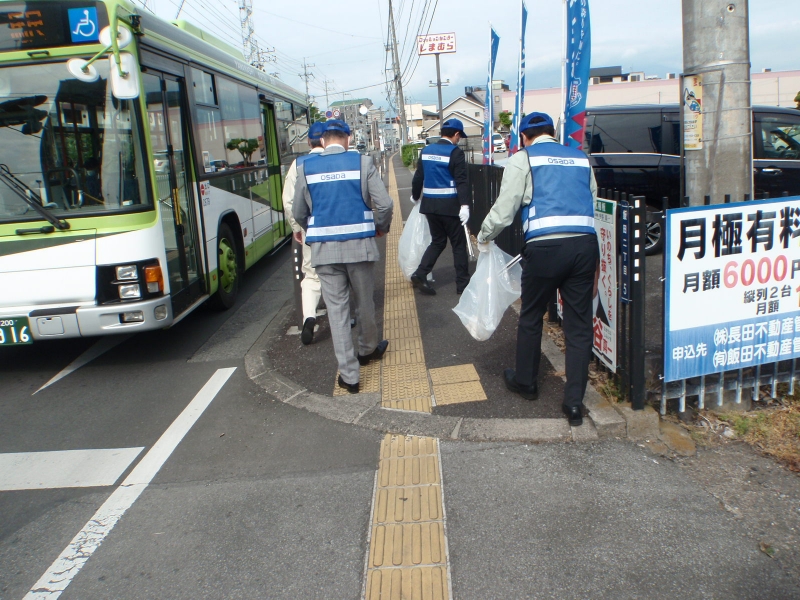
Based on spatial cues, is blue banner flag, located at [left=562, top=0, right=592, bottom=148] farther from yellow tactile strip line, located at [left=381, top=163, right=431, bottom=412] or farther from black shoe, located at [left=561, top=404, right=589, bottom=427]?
black shoe, located at [left=561, top=404, right=589, bottom=427]

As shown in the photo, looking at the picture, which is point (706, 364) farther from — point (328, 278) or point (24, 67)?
point (24, 67)

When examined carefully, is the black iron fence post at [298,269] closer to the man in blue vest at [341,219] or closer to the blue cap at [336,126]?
the man in blue vest at [341,219]

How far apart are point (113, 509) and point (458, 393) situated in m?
2.29

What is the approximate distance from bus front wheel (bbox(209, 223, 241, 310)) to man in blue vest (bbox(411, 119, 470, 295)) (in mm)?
2223

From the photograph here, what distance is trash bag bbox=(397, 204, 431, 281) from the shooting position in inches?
288

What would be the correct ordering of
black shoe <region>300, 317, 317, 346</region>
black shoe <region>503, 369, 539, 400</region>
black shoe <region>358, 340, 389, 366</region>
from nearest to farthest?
black shoe <region>503, 369, 539, 400</region> → black shoe <region>358, 340, 389, 366</region> → black shoe <region>300, 317, 317, 346</region>

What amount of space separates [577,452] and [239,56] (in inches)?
321

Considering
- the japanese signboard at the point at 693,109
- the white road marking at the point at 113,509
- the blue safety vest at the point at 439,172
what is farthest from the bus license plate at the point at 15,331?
the japanese signboard at the point at 693,109

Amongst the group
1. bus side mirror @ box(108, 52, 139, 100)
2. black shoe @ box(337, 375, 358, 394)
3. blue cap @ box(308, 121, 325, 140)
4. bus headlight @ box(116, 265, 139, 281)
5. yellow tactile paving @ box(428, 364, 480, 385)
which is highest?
bus side mirror @ box(108, 52, 139, 100)

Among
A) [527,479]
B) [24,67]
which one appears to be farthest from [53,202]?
[527,479]

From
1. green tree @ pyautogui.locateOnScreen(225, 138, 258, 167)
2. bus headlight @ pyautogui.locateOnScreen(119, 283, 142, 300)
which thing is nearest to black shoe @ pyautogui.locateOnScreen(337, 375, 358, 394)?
bus headlight @ pyautogui.locateOnScreen(119, 283, 142, 300)

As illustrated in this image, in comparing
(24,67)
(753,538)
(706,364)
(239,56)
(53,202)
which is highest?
(239,56)

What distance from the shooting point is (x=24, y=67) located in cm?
497

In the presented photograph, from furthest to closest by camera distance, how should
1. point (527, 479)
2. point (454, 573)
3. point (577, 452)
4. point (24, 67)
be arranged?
point (24, 67), point (577, 452), point (527, 479), point (454, 573)
